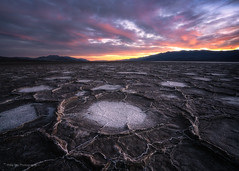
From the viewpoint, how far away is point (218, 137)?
3.00ft

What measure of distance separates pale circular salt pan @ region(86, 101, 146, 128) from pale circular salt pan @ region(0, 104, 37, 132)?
588 mm

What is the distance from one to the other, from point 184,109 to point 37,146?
1.42 metres

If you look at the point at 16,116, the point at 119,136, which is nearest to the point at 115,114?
the point at 119,136

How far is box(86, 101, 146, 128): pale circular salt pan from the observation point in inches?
44.9

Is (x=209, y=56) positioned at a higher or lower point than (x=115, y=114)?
higher

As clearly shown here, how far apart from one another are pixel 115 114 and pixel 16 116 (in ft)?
3.35

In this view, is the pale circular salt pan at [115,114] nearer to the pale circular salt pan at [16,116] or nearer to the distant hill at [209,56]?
the pale circular salt pan at [16,116]

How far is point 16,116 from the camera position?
4.03 ft

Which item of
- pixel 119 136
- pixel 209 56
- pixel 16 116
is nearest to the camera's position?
pixel 119 136

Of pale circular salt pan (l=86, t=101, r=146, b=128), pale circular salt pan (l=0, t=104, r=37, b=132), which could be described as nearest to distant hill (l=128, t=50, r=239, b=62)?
pale circular salt pan (l=86, t=101, r=146, b=128)

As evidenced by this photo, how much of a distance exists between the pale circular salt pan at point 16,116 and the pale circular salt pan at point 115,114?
59 centimetres

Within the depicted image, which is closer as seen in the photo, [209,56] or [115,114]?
[115,114]

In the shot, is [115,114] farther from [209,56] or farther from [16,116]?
[209,56]

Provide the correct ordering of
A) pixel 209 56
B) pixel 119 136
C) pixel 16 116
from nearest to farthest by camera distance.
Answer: pixel 119 136
pixel 16 116
pixel 209 56
